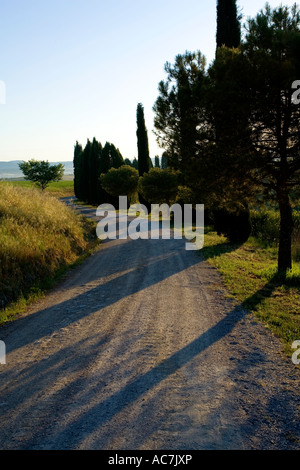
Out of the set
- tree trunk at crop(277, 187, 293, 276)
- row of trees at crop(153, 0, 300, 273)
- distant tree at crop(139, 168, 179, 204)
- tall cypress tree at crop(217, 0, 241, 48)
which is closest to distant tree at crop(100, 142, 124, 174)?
distant tree at crop(139, 168, 179, 204)

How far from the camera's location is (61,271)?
1155 centimetres

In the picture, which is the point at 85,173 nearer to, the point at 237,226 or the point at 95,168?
the point at 95,168

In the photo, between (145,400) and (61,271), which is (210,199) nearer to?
(61,271)

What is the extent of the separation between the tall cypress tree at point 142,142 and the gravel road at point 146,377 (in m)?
29.4

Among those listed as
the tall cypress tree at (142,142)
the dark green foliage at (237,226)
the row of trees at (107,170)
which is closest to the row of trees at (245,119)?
the dark green foliage at (237,226)

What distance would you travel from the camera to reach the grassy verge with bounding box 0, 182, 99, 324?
9016 millimetres

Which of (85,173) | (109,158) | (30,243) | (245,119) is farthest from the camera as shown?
(85,173)

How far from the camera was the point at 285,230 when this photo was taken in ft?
35.7

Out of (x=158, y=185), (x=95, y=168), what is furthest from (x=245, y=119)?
(x=95, y=168)

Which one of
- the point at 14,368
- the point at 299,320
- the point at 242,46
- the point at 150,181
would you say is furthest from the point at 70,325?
the point at 150,181

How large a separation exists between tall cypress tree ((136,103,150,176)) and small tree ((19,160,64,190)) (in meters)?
26.8

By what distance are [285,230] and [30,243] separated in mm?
8537

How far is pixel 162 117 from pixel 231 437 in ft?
37.9

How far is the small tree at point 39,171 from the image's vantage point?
57.1 meters
